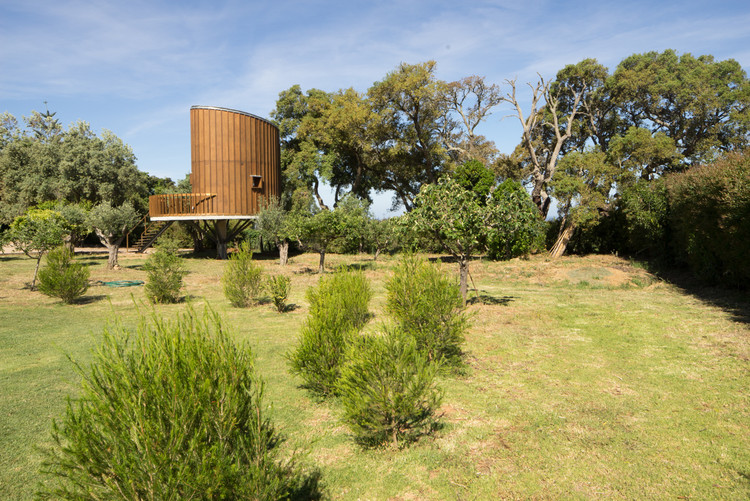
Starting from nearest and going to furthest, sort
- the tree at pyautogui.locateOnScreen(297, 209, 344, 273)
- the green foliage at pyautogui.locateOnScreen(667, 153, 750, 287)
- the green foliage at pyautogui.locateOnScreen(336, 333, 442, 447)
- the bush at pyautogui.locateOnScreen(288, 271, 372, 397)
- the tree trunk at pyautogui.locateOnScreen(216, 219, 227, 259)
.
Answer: the green foliage at pyautogui.locateOnScreen(336, 333, 442, 447)
the bush at pyautogui.locateOnScreen(288, 271, 372, 397)
the green foliage at pyautogui.locateOnScreen(667, 153, 750, 287)
the tree at pyautogui.locateOnScreen(297, 209, 344, 273)
the tree trunk at pyautogui.locateOnScreen(216, 219, 227, 259)

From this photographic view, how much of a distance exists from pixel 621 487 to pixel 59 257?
16.5 m

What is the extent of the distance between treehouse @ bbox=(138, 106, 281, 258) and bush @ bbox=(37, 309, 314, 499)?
85.9 ft

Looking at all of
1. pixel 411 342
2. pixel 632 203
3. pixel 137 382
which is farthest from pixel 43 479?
pixel 632 203

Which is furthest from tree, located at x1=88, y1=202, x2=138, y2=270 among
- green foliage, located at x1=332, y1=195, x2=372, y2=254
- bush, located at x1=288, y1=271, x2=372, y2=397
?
bush, located at x1=288, y1=271, x2=372, y2=397

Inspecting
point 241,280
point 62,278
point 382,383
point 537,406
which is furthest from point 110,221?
point 537,406

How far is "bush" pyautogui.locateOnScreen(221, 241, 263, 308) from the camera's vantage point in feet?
45.3

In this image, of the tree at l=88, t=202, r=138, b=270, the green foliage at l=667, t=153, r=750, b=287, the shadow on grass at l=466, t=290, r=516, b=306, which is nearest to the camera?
the green foliage at l=667, t=153, r=750, b=287

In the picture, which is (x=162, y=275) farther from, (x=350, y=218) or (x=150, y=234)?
(x=150, y=234)

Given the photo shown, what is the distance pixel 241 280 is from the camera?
13812 millimetres

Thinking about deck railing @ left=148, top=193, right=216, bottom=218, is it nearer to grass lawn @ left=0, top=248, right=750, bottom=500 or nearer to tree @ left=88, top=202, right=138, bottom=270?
tree @ left=88, top=202, right=138, bottom=270

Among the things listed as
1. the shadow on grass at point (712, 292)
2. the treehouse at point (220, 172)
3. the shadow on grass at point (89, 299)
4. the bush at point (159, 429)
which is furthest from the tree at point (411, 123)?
the bush at point (159, 429)

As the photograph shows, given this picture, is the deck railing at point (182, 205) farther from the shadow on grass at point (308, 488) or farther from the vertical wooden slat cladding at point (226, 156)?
the shadow on grass at point (308, 488)

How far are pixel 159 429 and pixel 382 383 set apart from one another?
2.54 m

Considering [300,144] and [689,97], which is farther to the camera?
[300,144]
